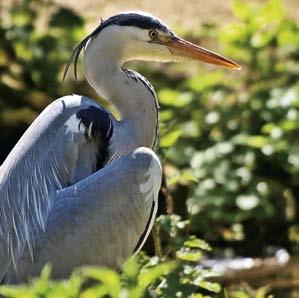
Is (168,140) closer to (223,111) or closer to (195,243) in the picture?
(195,243)

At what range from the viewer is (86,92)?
339 inches

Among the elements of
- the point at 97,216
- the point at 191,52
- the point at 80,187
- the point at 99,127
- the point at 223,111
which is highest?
the point at 191,52

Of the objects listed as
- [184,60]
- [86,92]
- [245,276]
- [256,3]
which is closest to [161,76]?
[86,92]

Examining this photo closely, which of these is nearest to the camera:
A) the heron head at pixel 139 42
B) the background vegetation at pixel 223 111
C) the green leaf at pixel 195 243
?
the green leaf at pixel 195 243

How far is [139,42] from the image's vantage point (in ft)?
17.7

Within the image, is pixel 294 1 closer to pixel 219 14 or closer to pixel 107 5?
pixel 219 14

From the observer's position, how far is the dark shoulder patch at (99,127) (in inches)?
199

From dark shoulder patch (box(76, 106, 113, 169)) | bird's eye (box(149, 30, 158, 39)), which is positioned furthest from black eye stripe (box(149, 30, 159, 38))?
dark shoulder patch (box(76, 106, 113, 169))

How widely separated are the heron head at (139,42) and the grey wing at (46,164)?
28 cm

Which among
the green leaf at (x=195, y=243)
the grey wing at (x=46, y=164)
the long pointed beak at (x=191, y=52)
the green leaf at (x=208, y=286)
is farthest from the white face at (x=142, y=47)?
the green leaf at (x=208, y=286)

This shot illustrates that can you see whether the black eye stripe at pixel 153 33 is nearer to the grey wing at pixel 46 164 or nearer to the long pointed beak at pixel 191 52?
the long pointed beak at pixel 191 52

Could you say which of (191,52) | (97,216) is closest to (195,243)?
(97,216)

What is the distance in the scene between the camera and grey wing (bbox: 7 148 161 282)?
4785 mm

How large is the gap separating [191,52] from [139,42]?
9.3 inches
